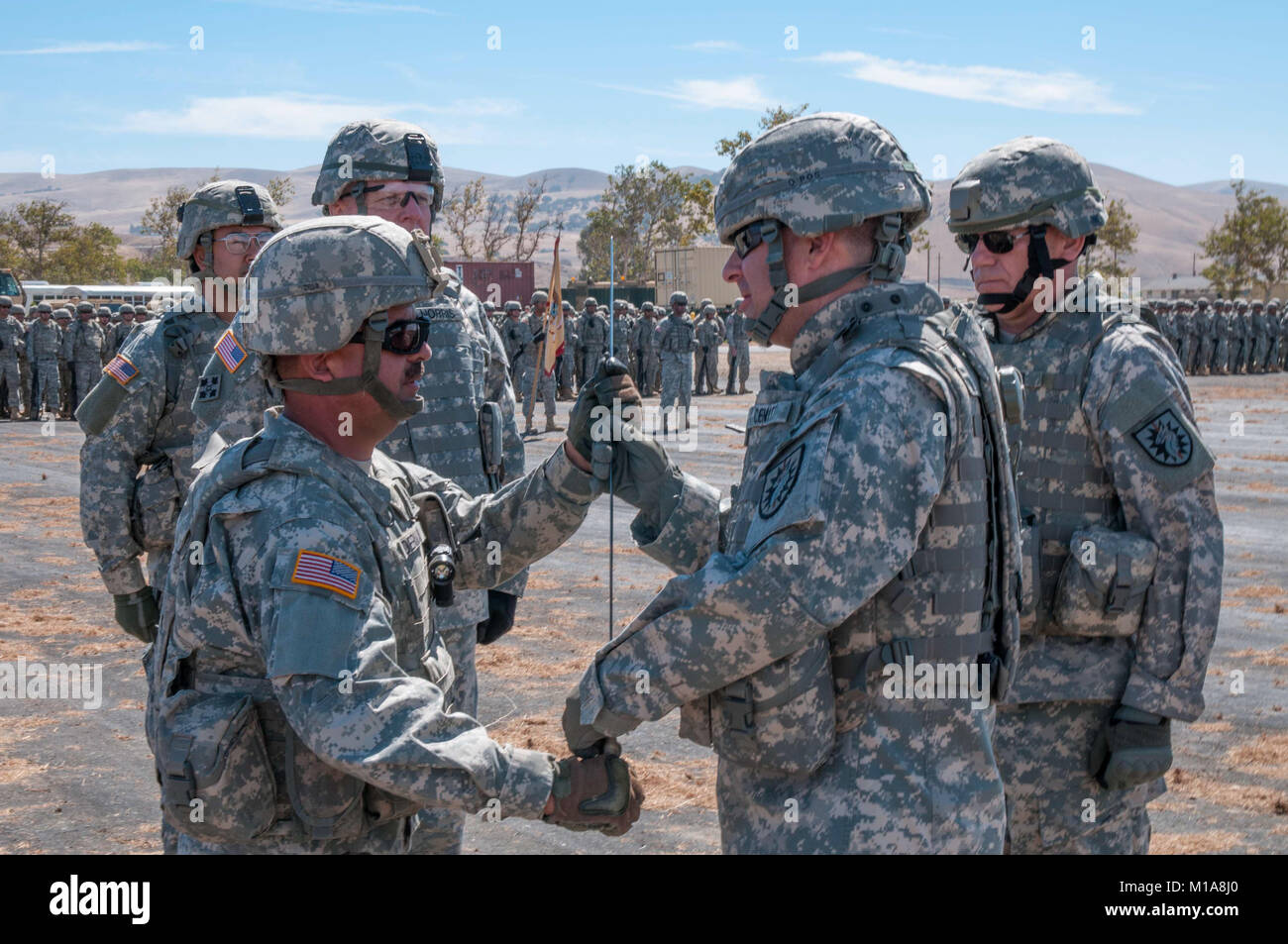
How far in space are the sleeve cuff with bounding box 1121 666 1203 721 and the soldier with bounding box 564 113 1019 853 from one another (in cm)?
117

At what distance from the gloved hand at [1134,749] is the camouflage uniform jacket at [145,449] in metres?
3.75

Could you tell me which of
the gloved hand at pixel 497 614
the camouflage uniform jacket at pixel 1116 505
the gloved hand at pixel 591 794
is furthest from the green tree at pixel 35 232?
the gloved hand at pixel 591 794

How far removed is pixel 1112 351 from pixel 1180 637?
37.0 inches

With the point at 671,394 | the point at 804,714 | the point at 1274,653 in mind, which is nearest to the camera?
the point at 804,714

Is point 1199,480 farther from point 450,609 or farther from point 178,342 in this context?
point 178,342

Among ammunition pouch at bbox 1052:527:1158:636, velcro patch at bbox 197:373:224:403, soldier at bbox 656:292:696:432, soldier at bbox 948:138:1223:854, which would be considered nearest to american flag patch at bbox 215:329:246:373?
velcro patch at bbox 197:373:224:403

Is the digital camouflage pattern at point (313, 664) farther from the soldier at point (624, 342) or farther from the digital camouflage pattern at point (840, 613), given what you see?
the soldier at point (624, 342)

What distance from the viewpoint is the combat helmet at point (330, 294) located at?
2.80 m

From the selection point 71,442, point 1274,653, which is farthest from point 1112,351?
point 71,442

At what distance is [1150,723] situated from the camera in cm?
392

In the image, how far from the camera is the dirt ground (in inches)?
220

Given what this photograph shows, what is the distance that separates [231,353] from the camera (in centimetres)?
469

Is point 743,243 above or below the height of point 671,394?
above

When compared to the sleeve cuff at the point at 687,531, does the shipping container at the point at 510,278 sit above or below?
above
